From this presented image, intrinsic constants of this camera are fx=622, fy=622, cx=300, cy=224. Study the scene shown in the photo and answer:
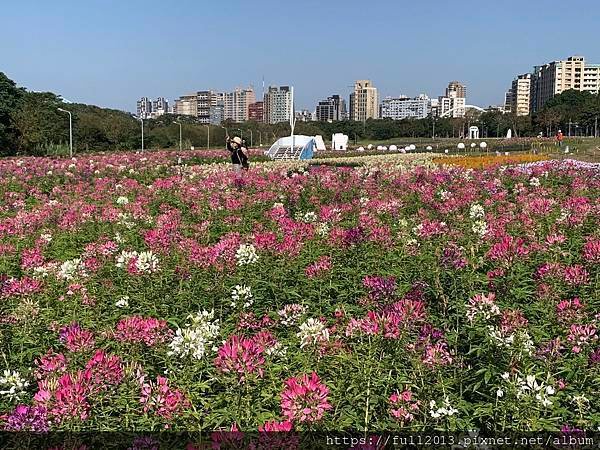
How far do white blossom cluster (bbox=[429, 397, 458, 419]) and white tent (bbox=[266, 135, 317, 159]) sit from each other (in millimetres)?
28149

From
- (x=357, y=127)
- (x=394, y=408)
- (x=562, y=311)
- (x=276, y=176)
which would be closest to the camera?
(x=394, y=408)

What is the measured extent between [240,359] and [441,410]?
2.67ft

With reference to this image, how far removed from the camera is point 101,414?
100 inches

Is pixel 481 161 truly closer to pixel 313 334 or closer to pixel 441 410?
pixel 313 334

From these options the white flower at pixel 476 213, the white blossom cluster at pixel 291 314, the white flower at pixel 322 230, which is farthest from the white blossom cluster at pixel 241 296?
the white flower at pixel 476 213

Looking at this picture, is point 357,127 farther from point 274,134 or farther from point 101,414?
point 101,414

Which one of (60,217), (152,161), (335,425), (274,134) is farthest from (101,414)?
(274,134)

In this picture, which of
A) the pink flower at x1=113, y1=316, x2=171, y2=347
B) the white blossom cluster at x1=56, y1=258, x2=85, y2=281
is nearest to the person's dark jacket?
the white blossom cluster at x1=56, y1=258, x2=85, y2=281

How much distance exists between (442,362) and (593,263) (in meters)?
1.83

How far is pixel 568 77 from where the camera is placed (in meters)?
159

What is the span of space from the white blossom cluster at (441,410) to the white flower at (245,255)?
1.99 m

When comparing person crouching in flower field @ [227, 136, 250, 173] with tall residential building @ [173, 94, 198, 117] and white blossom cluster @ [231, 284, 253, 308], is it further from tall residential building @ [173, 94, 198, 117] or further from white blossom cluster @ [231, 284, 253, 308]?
→ tall residential building @ [173, 94, 198, 117]

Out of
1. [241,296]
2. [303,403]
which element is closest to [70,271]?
[241,296]

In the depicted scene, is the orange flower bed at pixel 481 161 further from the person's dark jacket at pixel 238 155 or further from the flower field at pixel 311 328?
the flower field at pixel 311 328
